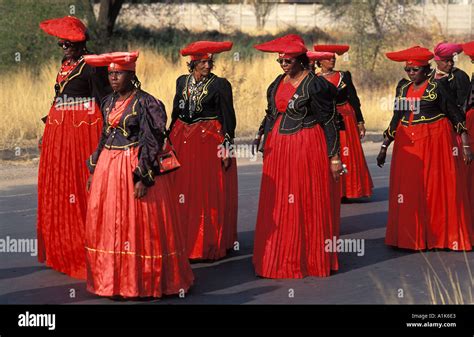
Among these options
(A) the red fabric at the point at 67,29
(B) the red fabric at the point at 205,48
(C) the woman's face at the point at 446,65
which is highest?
(A) the red fabric at the point at 67,29

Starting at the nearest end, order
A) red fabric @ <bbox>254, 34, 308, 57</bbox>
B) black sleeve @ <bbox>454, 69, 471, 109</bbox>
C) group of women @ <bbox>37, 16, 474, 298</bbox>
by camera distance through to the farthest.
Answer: group of women @ <bbox>37, 16, 474, 298</bbox>, red fabric @ <bbox>254, 34, 308, 57</bbox>, black sleeve @ <bbox>454, 69, 471, 109</bbox>

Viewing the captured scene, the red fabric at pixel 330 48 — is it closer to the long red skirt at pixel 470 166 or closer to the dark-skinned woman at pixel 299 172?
the long red skirt at pixel 470 166

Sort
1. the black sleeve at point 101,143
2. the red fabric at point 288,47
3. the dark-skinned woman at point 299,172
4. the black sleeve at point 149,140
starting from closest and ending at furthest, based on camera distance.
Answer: the black sleeve at point 149,140
the black sleeve at point 101,143
the red fabric at point 288,47
the dark-skinned woman at point 299,172

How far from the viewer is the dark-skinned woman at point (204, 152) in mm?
11312

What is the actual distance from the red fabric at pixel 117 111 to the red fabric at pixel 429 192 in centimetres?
362

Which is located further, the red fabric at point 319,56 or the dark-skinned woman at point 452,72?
the red fabric at point 319,56

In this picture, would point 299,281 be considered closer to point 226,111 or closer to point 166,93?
point 226,111

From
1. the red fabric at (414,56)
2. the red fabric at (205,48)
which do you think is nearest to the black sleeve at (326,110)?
the red fabric at (205,48)

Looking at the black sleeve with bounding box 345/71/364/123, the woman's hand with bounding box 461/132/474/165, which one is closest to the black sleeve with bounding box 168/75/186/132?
the woman's hand with bounding box 461/132/474/165

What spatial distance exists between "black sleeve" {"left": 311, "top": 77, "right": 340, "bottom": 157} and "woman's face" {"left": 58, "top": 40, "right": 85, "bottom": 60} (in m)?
2.18

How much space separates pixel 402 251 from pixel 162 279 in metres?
3.43

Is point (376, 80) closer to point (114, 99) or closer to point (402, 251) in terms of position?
point (402, 251)

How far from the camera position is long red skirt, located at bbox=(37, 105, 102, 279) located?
10.5 meters

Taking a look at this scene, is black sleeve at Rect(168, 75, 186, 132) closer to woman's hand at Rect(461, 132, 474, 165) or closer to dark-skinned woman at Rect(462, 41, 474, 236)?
woman's hand at Rect(461, 132, 474, 165)
